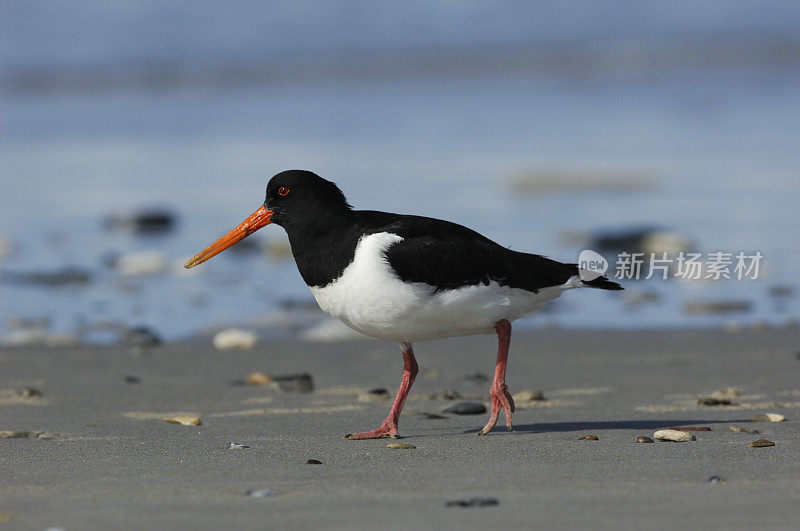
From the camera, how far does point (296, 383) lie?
6.34 meters

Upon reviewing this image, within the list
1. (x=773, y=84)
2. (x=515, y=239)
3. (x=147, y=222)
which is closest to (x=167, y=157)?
(x=147, y=222)

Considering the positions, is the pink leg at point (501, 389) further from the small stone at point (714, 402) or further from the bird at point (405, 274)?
the small stone at point (714, 402)

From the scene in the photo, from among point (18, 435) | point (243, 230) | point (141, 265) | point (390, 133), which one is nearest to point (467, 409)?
point (243, 230)

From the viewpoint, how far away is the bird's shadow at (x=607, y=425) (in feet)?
17.1

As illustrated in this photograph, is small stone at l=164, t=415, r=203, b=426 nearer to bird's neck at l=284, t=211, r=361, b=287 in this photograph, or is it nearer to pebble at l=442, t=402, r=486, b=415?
bird's neck at l=284, t=211, r=361, b=287

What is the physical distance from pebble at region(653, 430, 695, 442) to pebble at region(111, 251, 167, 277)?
609cm

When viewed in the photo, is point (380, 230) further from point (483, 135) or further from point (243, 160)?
point (483, 135)

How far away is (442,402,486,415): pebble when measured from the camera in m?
5.77

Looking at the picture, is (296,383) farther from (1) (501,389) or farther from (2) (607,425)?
(2) (607,425)

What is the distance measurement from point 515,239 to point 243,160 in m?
5.67

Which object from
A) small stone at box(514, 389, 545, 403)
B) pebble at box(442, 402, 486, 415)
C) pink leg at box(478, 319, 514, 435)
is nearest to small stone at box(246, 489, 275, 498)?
pink leg at box(478, 319, 514, 435)

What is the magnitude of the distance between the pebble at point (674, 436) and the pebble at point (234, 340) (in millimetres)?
3383

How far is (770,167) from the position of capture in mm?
13883

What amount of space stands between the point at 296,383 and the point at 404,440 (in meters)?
1.47
